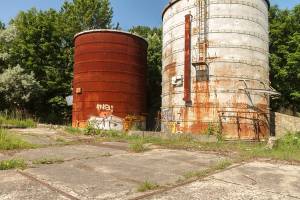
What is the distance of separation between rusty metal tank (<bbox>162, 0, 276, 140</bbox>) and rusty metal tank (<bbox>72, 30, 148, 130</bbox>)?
13.3 feet

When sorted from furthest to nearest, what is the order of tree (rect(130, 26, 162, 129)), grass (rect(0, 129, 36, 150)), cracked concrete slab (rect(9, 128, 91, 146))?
tree (rect(130, 26, 162, 129)) < cracked concrete slab (rect(9, 128, 91, 146)) < grass (rect(0, 129, 36, 150))

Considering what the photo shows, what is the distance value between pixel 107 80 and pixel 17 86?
9.16 metres

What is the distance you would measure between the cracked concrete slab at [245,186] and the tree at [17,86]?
23.0 meters

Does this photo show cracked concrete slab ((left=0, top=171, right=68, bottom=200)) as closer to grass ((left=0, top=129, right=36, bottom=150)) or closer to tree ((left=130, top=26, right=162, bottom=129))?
grass ((left=0, top=129, right=36, bottom=150))

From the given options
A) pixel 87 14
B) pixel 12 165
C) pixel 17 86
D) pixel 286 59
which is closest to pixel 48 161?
pixel 12 165

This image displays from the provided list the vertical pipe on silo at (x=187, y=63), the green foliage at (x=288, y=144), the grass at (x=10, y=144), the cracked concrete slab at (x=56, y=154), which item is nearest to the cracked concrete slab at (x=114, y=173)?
the cracked concrete slab at (x=56, y=154)

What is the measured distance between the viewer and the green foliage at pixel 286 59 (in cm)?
2625

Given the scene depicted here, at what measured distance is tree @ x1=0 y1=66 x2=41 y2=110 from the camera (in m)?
27.3

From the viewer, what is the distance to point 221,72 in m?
18.1

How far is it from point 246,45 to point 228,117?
3.91m

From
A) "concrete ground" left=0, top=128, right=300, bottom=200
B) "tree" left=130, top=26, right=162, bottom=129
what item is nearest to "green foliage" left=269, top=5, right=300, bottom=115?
"tree" left=130, top=26, right=162, bottom=129

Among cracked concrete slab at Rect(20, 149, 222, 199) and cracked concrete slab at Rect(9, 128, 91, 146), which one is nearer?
cracked concrete slab at Rect(20, 149, 222, 199)

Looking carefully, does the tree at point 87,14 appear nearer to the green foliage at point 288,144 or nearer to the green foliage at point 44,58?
the green foliage at point 44,58

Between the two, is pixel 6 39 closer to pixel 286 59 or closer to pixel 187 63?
pixel 187 63
